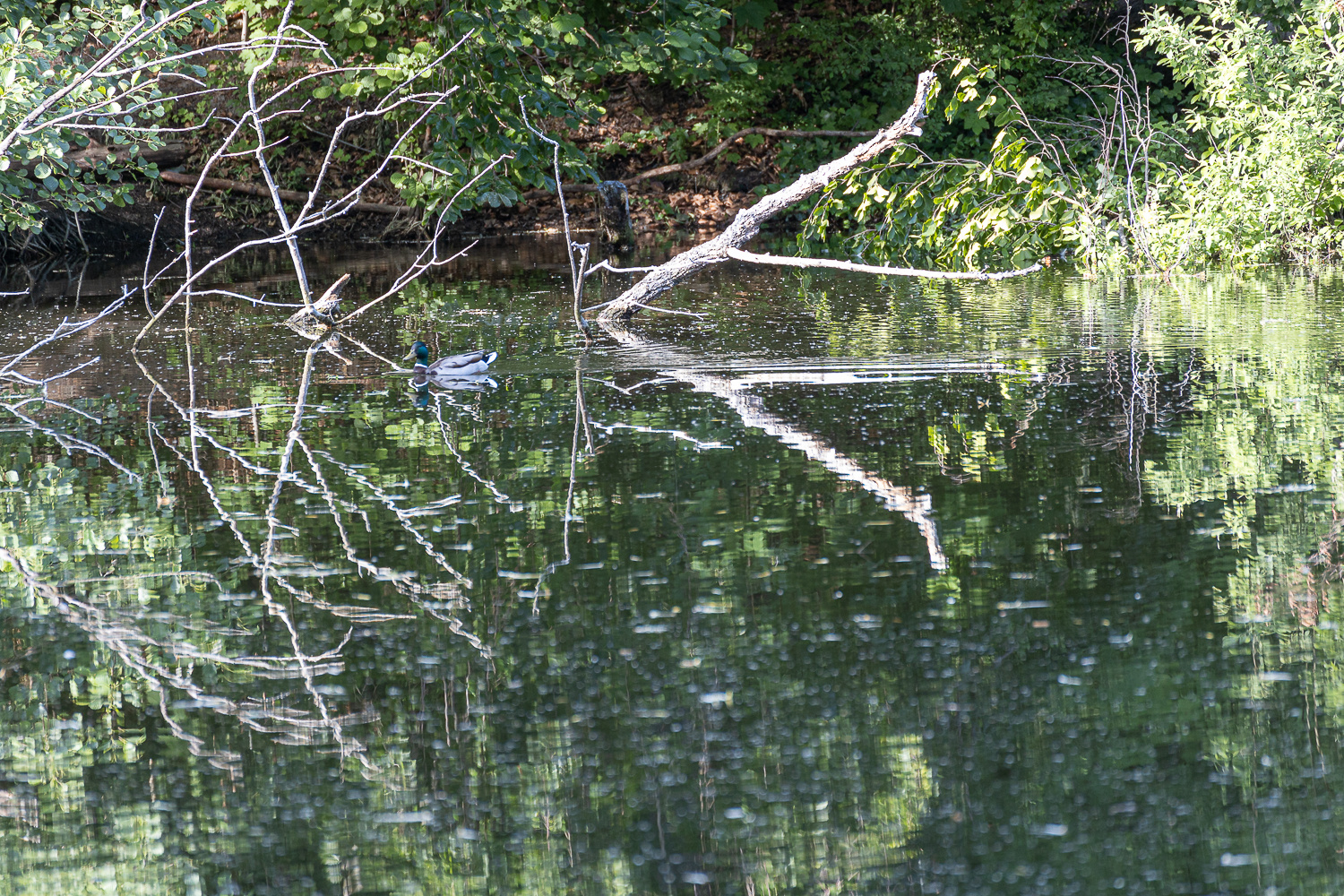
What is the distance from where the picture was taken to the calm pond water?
9.38 ft

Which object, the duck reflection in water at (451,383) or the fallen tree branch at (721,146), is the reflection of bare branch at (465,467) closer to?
the duck reflection in water at (451,383)

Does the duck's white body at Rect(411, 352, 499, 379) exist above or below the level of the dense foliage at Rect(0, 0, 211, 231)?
below

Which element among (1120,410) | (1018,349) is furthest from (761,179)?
(1120,410)

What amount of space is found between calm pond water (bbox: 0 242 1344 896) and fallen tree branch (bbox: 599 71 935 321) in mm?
2394

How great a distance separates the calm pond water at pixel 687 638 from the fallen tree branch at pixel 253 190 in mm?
12141

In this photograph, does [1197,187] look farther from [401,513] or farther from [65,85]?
[401,513]

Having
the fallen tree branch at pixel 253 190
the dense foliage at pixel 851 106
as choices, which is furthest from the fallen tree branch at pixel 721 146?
the fallen tree branch at pixel 253 190

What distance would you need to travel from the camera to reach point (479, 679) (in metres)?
3.62

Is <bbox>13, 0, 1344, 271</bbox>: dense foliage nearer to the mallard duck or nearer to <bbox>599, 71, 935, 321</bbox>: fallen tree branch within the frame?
<bbox>599, 71, 935, 321</bbox>: fallen tree branch

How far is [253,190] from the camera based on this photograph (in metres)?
19.5

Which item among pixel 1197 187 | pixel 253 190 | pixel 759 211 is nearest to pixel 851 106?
pixel 253 190

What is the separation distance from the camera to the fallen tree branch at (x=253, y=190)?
1889 centimetres

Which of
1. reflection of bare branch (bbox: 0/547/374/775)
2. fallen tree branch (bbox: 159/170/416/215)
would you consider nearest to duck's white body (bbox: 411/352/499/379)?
reflection of bare branch (bbox: 0/547/374/775)

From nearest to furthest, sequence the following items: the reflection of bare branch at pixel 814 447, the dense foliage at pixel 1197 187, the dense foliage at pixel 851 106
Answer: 1. the reflection of bare branch at pixel 814 447
2. the dense foliage at pixel 851 106
3. the dense foliage at pixel 1197 187
